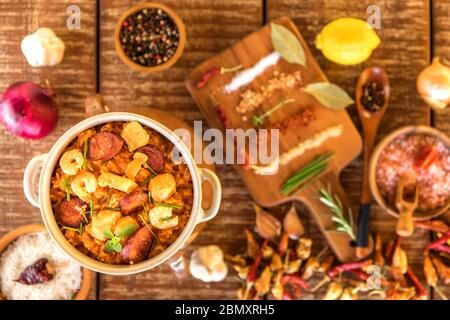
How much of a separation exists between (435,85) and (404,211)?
28cm

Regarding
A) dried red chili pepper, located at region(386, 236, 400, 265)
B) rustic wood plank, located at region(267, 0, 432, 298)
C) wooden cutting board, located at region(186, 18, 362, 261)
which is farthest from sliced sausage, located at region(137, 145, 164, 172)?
dried red chili pepper, located at region(386, 236, 400, 265)

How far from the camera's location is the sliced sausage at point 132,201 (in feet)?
2.99

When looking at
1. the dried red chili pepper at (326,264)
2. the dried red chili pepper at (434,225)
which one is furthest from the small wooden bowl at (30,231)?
the dried red chili pepper at (434,225)

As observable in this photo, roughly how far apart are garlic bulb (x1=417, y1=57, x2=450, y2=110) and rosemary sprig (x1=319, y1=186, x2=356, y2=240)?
296mm

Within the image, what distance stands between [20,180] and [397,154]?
2.73ft

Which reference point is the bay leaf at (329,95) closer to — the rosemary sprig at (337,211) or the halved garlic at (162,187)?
the rosemary sprig at (337,211)

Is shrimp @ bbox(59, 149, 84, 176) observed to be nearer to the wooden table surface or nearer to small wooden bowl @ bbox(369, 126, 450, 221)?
the wooden table surface

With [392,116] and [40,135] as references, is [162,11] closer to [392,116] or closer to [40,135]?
[40,135]

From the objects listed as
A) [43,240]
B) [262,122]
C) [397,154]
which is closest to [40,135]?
[43,240]

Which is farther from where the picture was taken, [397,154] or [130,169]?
[397,154]

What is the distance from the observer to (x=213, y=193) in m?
1.02

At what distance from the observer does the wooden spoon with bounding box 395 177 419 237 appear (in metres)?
1.15

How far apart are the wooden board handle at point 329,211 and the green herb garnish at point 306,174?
0.02 metres
